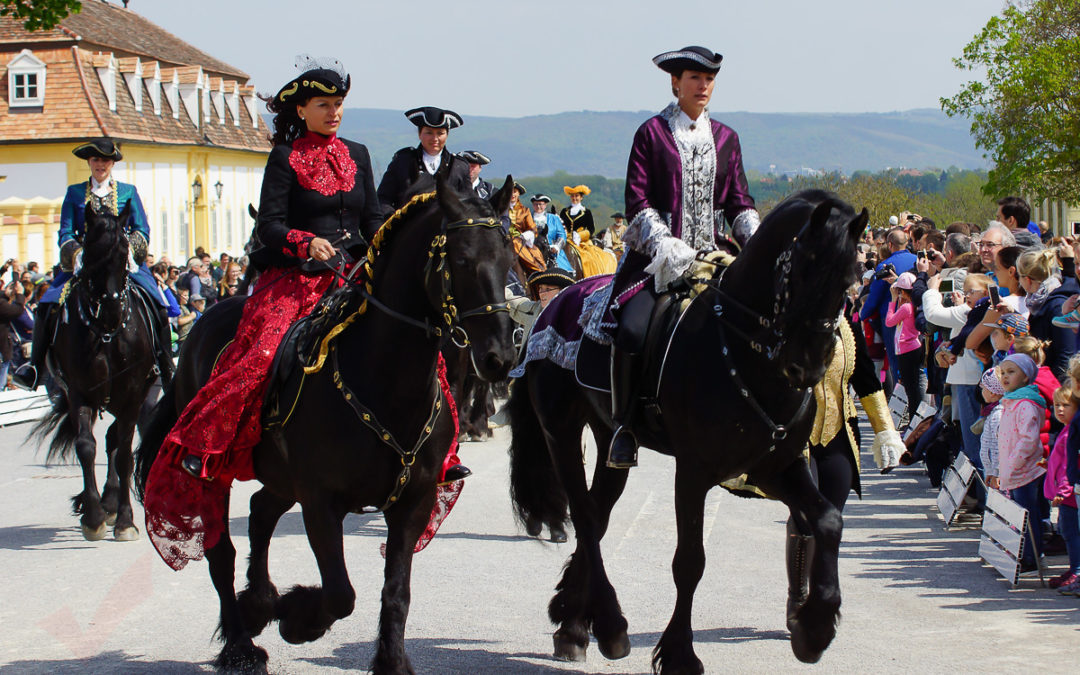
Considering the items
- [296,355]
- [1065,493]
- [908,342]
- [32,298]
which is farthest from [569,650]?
[32,298]

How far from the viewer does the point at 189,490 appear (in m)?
6.65

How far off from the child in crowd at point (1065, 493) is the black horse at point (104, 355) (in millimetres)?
6725

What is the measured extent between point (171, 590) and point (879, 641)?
4232 mm

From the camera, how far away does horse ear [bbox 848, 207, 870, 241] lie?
5625 millimetres

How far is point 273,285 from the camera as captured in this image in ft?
22.8

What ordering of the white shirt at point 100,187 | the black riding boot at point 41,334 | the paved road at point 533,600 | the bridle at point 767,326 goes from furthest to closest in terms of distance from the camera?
the black riding boot at point 41,334, the white shirt at point 100,187, the paved road at point 533,600, the bridle at point 767,326

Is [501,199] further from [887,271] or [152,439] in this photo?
[887,271]

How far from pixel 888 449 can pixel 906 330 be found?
25.4ft

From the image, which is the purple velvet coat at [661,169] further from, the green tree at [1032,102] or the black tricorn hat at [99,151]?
the green tree at [1032,102]

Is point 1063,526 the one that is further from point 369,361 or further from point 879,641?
point 369,361

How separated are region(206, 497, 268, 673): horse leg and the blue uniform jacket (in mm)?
4968

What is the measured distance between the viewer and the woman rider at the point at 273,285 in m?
6.42

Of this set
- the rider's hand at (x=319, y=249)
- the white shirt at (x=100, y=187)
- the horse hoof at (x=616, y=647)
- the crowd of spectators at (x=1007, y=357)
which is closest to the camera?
the rider's hand at (x=319, y=249)

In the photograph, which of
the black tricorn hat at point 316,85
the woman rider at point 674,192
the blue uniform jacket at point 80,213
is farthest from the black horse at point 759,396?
the blue uniform jacket at point 80,213
